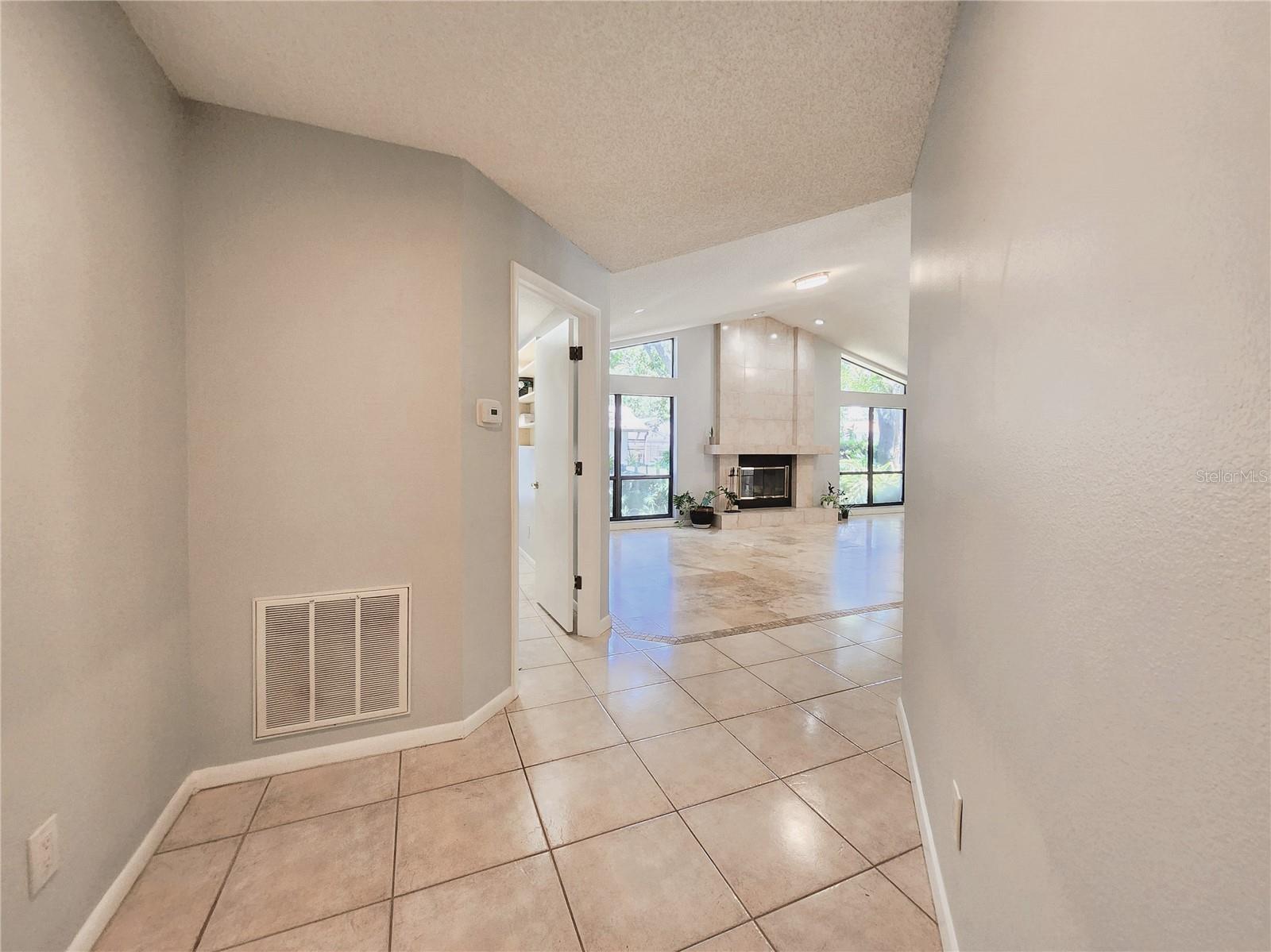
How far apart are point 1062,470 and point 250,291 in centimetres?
231

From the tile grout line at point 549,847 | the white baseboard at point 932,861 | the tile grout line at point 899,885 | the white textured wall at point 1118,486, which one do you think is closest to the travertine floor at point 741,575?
the tile grout line at point 549,847

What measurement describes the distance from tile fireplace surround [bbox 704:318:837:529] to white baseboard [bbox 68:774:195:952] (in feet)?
23.2

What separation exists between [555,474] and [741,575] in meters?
2.47

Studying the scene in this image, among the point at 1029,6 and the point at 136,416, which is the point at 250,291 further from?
the point at 1029,6

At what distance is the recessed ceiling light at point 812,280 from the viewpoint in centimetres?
541

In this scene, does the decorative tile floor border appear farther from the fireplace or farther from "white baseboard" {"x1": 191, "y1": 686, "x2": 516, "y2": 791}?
the fireplace

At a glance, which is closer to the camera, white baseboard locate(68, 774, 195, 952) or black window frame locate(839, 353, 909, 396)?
white baseboard locate(68, 774, 195, 952)

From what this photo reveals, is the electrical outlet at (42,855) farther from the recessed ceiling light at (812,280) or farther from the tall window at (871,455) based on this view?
the tall window at (871,455)

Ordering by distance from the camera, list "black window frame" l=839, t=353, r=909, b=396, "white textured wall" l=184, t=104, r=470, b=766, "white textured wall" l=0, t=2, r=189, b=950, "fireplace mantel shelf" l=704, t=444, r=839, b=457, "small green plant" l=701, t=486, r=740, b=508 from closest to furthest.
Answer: "white textured wall" l=0, t=2, r=189, b=950 → "white textured wall" l=184, t=104, r=470, b=766 → "small green plant" l=701, t=486, r=740, b=508 → "fireplace mantel shelf" l=704, t=444, r=839, b=457 → "black window frame" l=839, t=353, r=909, b=396

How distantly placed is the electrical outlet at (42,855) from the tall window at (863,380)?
10.7m

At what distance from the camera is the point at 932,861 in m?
1.44

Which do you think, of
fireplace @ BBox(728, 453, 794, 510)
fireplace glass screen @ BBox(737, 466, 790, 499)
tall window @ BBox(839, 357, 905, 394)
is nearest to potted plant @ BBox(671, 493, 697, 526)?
fireplace @ BBox(728, 453, 794, 510)

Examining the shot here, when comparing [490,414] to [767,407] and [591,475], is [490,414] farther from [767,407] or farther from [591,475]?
[767,407]

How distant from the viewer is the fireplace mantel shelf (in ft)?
27.9
